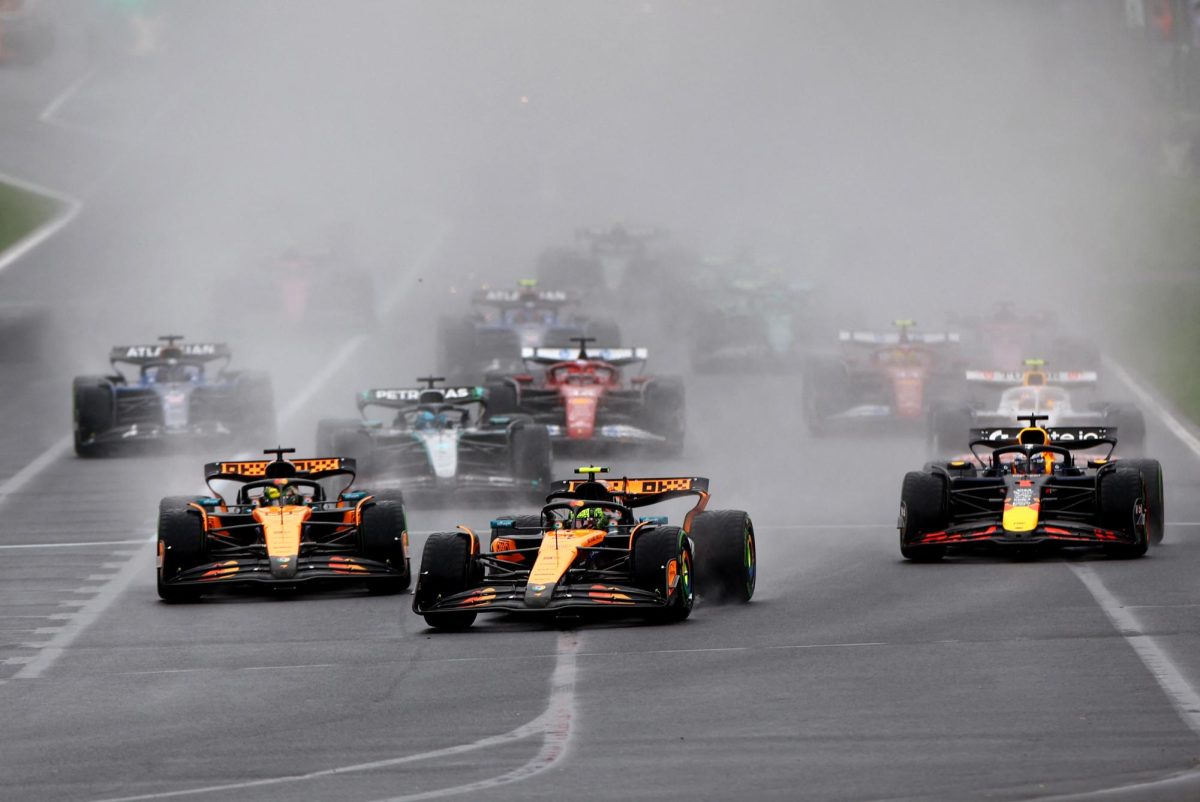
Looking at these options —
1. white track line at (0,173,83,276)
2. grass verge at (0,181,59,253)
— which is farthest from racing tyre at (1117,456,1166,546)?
grass verge at (0,181,59,253)

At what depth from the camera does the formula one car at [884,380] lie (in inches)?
1522

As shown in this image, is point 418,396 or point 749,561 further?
point 418,396

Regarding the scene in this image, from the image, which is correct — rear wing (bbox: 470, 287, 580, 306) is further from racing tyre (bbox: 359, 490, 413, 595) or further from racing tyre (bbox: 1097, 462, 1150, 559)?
racing tyre (bbox: 359, 490, 413, 595)

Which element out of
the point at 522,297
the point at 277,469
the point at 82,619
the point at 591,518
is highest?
the point at 522,297

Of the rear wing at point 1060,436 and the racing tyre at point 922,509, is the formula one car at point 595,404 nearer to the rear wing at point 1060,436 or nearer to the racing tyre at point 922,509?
the rear wing at point 1060,436

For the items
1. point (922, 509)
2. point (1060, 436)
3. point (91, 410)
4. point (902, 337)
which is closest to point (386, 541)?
point (922, 509)

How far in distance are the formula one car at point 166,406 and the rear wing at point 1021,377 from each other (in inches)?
417

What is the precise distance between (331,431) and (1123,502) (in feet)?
38.5

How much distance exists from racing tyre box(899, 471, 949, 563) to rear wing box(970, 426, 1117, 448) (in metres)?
2.38

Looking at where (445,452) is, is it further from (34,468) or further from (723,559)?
(723,559)

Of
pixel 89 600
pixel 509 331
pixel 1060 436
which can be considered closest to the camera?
pixel 89 600

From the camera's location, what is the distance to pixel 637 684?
17359mm

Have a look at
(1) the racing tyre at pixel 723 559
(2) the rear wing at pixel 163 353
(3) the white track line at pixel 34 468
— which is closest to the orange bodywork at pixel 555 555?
(1) the racing tyre at pixel 723 559

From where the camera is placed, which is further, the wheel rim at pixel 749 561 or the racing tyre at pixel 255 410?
the racing tyre at pixel 255 410
